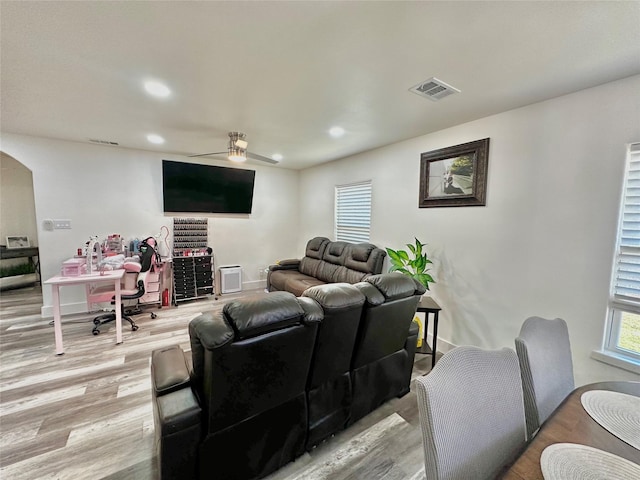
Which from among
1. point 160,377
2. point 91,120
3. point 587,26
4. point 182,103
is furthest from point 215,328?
point 91,120

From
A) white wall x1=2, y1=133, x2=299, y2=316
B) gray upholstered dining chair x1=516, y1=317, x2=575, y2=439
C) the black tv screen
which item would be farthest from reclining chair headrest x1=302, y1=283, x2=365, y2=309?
white wall x1=2, y1=133, x2=299, y2=316

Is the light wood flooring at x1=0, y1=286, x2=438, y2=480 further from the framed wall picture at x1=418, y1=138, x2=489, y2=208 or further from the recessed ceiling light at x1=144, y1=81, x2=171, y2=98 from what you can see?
the recessed ceiling light at x1=144, y1=81, x2=171, y2=98

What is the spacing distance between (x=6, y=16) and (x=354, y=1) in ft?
5.99

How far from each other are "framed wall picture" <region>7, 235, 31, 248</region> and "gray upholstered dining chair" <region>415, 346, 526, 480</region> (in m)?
7.86

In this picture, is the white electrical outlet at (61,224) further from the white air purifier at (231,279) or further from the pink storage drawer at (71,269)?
the white air purifier at (231,279)

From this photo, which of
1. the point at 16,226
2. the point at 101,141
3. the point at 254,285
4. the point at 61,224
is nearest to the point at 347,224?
the point at 254,285

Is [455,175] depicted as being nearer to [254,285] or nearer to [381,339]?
[381,339]

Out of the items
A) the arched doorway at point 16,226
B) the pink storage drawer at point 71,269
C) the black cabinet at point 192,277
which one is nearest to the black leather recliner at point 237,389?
the pink storage drawer at point 71,269

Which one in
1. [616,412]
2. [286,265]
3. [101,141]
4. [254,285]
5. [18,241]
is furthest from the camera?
[254,285]

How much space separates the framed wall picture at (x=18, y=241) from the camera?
17.0 feet

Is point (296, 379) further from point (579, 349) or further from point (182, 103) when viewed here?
point (182, 103)

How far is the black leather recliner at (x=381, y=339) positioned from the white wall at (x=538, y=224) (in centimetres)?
115

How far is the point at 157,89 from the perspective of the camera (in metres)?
2.14

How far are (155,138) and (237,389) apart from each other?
12.1ft
